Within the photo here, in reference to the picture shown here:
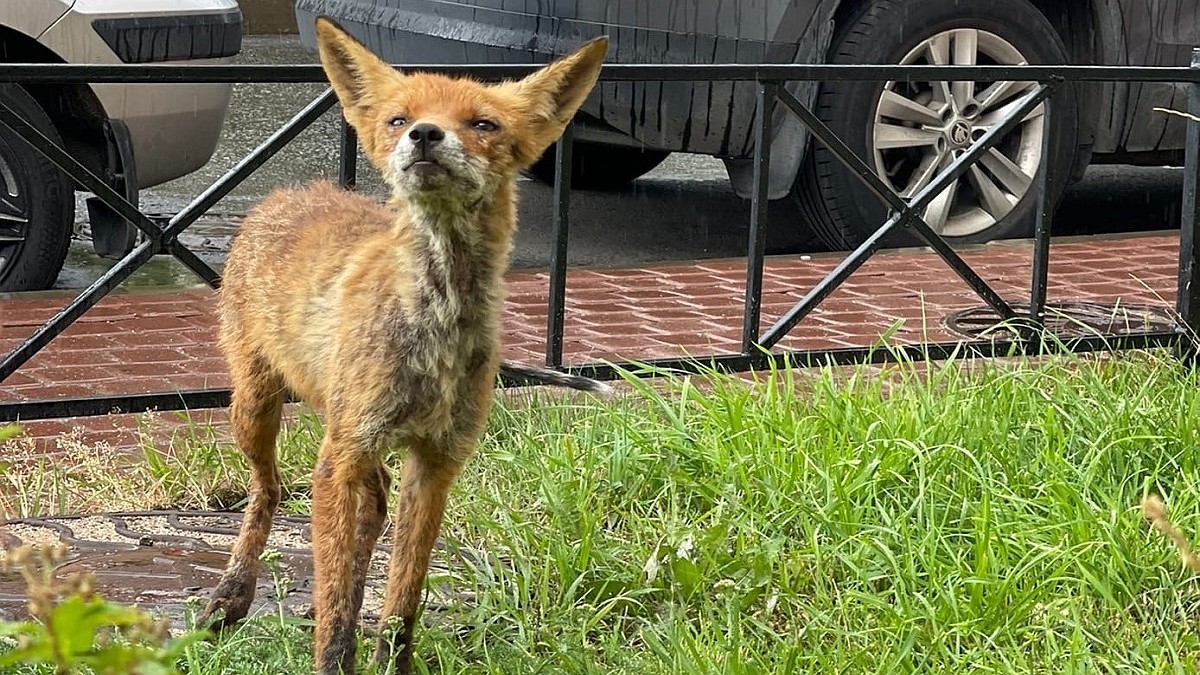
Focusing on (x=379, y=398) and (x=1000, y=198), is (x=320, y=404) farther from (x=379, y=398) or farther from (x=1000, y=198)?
(x=1000, y=198)

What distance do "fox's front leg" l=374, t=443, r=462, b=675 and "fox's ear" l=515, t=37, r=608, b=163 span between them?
2.27ft

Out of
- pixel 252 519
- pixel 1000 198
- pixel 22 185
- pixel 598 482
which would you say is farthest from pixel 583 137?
pixel 252 519

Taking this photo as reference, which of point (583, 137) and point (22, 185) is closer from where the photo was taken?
point (22, 185)

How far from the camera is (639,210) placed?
10000 mm

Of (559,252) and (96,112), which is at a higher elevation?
(96,112)

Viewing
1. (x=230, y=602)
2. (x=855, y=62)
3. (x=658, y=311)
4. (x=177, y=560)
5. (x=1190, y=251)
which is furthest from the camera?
(x=855, y=62)

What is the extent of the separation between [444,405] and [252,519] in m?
0.82

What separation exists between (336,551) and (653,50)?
4658 millimetres

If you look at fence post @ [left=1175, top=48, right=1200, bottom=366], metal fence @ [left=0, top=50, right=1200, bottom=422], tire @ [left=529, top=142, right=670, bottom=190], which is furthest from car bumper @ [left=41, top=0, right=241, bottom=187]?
fence post @ [left=1175, top=48, right=1200, bottom=366]

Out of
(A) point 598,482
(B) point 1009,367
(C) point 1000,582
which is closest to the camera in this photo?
(C) point 1000,582

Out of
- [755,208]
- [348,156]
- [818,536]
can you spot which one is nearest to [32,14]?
[348,156]

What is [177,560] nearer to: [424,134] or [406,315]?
[406,315]

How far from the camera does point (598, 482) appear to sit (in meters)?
4.54

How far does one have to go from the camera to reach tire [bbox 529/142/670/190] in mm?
9922
